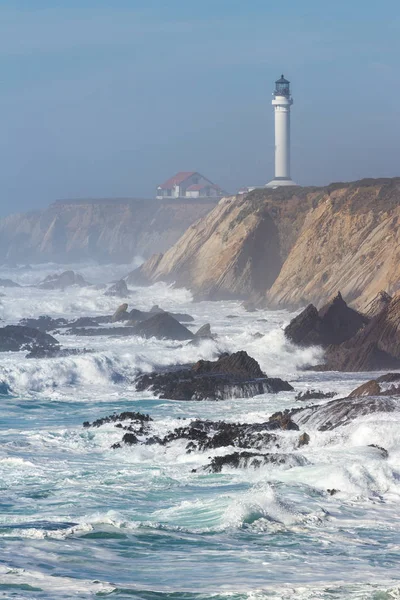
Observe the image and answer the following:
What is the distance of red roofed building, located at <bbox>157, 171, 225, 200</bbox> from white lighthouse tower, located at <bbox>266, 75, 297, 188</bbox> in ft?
128

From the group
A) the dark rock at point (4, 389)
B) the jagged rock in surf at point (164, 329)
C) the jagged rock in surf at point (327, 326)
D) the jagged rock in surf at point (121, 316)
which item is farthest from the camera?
the jagged rock in surf at point (121, 316)

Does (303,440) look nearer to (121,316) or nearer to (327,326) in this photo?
(327,326)

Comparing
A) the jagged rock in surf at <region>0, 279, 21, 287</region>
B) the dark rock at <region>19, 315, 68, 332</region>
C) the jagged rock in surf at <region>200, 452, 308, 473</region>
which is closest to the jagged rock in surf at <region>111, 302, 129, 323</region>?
the dark rock at <region>19, 315, 68, 332</region>

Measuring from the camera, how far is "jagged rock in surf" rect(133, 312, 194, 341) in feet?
184

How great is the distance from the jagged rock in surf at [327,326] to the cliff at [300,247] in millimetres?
6347

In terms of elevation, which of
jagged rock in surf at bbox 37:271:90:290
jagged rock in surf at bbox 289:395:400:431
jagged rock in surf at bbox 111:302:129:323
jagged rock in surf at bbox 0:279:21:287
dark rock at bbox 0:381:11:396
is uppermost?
jagged rock in surf at bbox 289:395:400:431

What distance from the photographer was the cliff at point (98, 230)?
14925cm

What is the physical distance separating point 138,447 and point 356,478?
686 cm

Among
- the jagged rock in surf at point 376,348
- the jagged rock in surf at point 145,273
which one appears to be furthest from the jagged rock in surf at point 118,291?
the jagged rock in surf at point 376,348

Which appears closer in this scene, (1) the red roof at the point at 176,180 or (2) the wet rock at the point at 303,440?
(2) the wet rock at the point at 303,440

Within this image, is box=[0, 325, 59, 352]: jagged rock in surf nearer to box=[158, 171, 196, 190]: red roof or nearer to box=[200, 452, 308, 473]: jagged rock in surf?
box=[200, 452, 308, 473]: jagged rock in surf

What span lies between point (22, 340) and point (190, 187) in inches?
4057

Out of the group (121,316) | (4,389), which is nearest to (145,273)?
(121,316)

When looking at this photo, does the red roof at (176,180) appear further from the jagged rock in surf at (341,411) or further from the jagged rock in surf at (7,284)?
the jagged rock in surf at (341,411)
